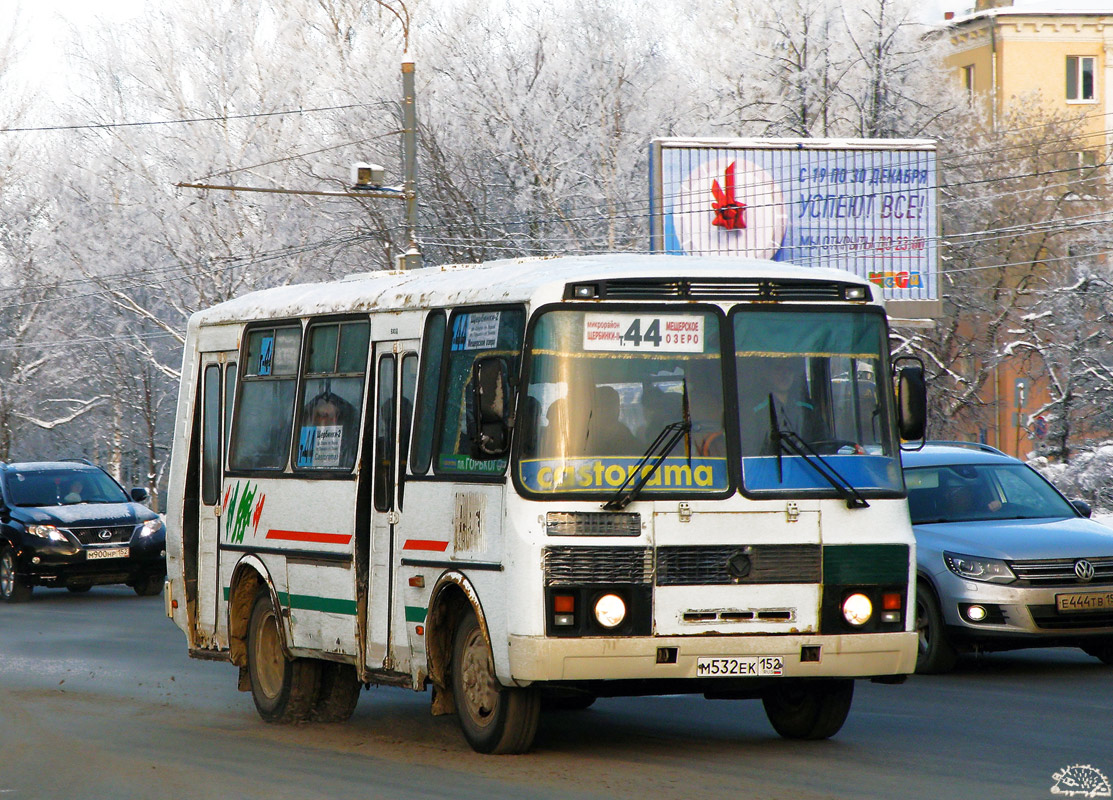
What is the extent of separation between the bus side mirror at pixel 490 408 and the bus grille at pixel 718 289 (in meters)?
0.57

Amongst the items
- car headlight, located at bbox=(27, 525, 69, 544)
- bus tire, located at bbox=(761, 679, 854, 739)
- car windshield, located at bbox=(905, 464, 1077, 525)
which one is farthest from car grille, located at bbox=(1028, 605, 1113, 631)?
car headlight, located at bbox=(27, 525, 69, 544)

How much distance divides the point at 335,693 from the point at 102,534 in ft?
39.0

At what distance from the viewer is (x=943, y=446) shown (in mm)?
15250

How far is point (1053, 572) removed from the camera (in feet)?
42.9

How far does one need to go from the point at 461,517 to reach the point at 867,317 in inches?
90.8

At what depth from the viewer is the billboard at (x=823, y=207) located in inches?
1332

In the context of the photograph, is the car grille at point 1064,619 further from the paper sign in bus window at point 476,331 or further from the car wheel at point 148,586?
the car wheel at point 148,586

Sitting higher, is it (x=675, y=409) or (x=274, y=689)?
(x=675, y=409)

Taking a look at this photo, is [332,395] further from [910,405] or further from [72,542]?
[72,542]

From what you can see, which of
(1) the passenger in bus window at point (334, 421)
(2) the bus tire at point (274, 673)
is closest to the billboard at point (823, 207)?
(2) the bus tire at point (274, 673)

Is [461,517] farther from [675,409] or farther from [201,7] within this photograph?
[201,7]

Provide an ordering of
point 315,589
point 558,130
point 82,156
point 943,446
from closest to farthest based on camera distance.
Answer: point 315,589, point 943,446, point 558,130, point 82,156

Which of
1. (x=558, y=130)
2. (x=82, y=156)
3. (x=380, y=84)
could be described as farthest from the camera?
(x=82, y=156)

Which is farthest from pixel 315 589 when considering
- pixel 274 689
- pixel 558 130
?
pixel 558 130
